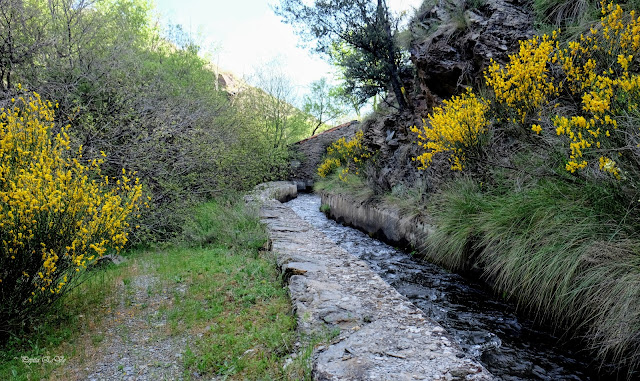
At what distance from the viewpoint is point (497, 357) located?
2.98 meters

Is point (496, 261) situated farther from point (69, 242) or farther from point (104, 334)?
point (69, 242)

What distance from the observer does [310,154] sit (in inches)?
807

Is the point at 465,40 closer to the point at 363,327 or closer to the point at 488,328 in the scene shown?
the point at 488,328

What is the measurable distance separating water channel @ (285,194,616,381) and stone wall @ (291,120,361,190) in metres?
14.4

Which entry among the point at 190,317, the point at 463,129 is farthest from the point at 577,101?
the point at 190,317

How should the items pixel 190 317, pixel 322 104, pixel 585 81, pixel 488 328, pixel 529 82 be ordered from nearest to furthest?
pixel 190 317 < pixel 488 328 < pixel 585 81 < pixel 529 82 < pixel 322 104

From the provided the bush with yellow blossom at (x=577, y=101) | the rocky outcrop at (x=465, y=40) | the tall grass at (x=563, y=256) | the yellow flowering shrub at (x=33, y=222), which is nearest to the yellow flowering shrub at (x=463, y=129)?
the bush with yellow blossom at (x=577, y=101)

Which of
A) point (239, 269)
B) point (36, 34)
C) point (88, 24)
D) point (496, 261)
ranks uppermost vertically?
point (88, 24)

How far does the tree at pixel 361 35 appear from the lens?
31.0ft

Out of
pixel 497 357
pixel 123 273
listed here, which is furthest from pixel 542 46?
pixel 123 273

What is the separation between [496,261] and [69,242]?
13.1 ft

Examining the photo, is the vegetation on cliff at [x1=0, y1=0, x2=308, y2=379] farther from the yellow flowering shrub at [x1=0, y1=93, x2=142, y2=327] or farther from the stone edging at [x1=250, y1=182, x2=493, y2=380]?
the stone edging at [x1=250, y1=182, x2=493, y2=380]

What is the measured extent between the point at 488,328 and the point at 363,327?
1511mm

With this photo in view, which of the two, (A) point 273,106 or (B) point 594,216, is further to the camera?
(A) point 273,106
